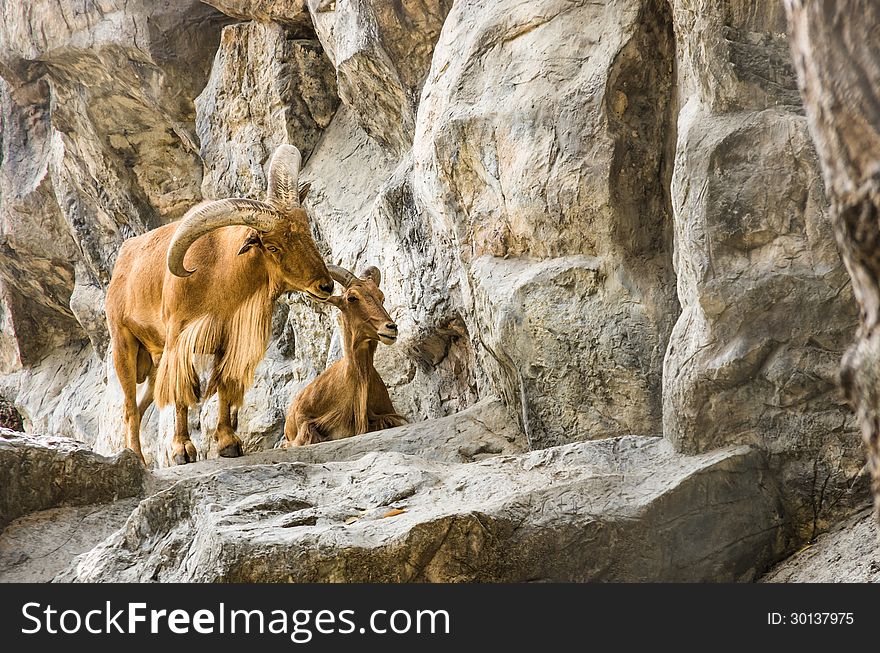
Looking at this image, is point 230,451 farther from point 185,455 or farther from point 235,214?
point 235,214

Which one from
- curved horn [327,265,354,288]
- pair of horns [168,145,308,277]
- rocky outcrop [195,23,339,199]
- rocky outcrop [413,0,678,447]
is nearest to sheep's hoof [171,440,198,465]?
pair of horns [168,145,308,277]

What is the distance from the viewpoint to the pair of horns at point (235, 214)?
18.9 ft

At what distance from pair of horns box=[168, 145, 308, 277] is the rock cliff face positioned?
2.57ft

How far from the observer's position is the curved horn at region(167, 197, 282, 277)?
5.75 m

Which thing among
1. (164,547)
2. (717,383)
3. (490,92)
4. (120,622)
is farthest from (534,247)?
(120,622)

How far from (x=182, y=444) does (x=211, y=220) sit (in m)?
1.35

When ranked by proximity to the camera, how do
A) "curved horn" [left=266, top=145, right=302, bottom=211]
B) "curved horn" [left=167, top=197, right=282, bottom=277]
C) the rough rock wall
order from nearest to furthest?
1. the rough rock wall
2. "curved horn" [left=167, top=197, right=282, bottom=277]
3. "curved horn" [left=266, top=145, right=302, bottom=211]

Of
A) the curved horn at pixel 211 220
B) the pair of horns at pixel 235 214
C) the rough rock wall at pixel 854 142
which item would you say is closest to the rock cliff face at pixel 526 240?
the pair of horns at pixel 235 214

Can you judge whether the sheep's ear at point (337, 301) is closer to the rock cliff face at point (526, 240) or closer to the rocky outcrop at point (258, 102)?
the rock cliff face at point (526, 240)

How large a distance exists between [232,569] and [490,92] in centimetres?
319

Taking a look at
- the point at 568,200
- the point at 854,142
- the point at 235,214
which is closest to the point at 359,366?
the point at 235,214

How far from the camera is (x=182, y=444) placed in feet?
20.4

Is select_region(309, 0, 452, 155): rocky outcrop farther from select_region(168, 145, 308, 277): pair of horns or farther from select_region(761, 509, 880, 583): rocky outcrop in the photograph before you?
select_region(761, 509, 880, 583): rocky outcrop

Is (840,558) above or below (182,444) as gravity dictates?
below
